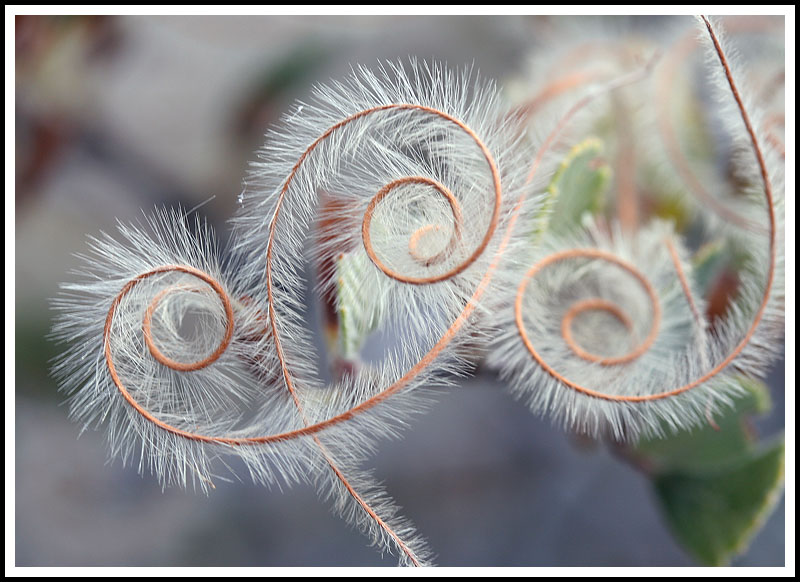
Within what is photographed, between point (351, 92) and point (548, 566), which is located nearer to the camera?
point (351, 92)

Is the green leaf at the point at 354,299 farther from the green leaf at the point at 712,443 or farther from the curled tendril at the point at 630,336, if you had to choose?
the green leaf at the point at 712,443

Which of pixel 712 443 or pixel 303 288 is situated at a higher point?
pixel 303 288

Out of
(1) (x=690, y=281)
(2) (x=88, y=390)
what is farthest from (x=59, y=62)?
(1) (x=690, y=281)

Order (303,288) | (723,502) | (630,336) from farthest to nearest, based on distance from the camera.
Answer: (723,502) → (630,336) → (303,288)

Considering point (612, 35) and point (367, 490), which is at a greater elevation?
point (612, 35)

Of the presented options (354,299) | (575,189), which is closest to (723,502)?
(575,189)

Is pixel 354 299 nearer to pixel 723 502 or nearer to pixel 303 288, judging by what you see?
pixel 303 288

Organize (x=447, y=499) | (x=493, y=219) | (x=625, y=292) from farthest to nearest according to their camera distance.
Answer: (x=447, y=499)
(x=625, y=292)
(x=493, y=219)

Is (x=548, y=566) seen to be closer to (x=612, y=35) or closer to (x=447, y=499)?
(x=447, y=499)

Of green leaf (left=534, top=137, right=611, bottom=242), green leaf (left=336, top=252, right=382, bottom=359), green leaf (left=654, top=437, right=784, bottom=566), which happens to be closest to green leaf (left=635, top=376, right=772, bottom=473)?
green leaf (left=654, top=437, right=784, bottom=566)
